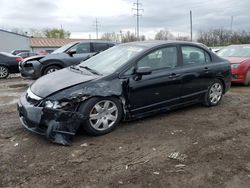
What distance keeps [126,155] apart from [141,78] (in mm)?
1549

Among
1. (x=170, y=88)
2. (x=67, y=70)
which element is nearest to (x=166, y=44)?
(x=170, y=88)

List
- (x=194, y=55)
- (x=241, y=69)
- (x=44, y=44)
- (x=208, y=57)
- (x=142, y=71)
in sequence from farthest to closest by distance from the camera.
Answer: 1. (x=44, y=44)
2. (x=241, y=69)
3. (x=208, y=57)
4. (x=194, y=55)
5. (x=142, y=71)

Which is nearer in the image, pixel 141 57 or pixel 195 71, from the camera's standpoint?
pixel 141 57

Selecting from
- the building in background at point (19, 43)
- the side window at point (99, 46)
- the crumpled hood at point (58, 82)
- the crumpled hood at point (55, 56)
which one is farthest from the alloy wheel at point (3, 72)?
the building in background at point (19, 43)

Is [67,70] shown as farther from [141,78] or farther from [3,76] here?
[3,76]

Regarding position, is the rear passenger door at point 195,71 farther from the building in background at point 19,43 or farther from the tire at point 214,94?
the building in background at point 19,43

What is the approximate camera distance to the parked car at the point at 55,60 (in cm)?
976

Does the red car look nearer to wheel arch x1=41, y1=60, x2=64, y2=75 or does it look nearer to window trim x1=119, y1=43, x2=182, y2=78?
window trim x1=119, y1=43, x2=182, y2=78

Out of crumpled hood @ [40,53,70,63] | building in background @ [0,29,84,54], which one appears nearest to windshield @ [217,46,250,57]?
crumpled hood @ [40,53,70,63]

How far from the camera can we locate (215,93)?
20.8ft

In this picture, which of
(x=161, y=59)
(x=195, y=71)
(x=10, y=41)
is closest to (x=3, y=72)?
(x=161, y=59)

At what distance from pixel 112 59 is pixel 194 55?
178 centimetres

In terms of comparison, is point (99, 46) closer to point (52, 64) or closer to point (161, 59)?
point (52, 64)

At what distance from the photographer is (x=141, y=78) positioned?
4.89 m
